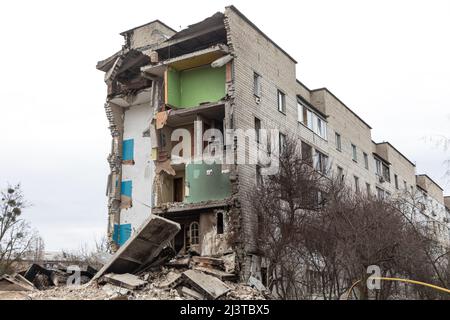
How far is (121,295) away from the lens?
1856cm

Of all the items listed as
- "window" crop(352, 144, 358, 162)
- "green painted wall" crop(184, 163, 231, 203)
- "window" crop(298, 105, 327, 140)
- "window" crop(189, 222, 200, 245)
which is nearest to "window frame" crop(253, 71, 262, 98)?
"green painted wall" crop(184, 163, 231, 203)

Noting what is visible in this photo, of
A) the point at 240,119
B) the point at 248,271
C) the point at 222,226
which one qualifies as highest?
the point at 240,119

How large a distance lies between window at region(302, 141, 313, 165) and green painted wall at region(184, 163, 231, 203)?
3904 mm

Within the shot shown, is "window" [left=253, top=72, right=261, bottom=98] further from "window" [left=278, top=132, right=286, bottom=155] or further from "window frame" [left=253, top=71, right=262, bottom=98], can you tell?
"window" [left=278, top=132, right=286, bottom=155]

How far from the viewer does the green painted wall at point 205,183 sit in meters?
25.5

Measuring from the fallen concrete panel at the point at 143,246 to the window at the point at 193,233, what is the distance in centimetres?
417

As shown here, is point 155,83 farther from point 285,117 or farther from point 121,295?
point 121,295

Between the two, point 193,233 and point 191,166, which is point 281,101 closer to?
point 191,166

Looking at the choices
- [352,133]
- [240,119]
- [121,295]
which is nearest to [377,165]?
[352,133]

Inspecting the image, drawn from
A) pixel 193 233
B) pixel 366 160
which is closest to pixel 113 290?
pixel 193 233

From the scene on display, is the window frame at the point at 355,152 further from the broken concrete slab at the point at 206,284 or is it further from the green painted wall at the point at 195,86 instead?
the broken concrete slab at the point at 206,284
